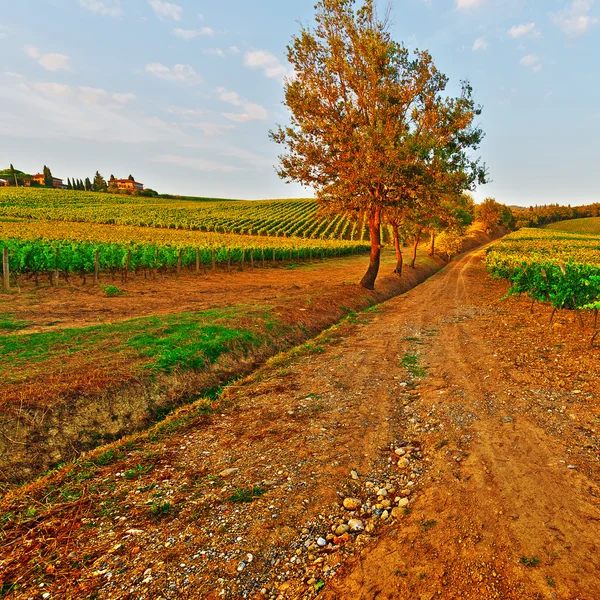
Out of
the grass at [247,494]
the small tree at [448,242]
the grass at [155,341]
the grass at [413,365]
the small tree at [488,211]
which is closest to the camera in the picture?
the grass at [247,494]

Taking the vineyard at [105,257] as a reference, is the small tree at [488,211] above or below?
above

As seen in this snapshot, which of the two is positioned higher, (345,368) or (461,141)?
(461,141)

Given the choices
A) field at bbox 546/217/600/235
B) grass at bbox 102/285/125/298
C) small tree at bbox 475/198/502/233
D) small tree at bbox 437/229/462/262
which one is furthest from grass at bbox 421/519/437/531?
field at bbox 546/217/600/235

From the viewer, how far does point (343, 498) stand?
4785 millimetres

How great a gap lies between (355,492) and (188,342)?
6878mm

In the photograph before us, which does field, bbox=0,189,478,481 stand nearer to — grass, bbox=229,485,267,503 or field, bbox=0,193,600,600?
field, bbox=0,193,600,600

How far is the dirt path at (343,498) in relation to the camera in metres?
3.61

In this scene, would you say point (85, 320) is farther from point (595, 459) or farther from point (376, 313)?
point (595, 459)

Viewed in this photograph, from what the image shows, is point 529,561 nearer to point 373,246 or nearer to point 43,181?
point 373,246

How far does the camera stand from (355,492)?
490cm

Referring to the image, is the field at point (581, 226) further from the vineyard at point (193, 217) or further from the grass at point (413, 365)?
the grass at point (413, 365)

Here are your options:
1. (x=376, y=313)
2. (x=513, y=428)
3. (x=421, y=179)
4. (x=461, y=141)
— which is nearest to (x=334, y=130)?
(x=421, y=179)

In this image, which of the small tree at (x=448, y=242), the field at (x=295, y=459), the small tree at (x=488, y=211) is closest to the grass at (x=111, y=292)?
the field at (x=295, y=459)

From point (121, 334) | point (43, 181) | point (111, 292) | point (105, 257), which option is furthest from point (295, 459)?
point (43, 181)
